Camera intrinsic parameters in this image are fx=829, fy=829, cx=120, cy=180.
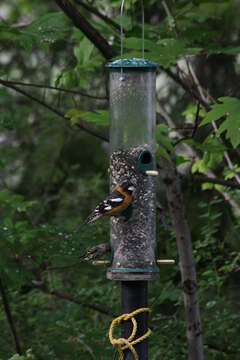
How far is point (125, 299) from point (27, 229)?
160 cm

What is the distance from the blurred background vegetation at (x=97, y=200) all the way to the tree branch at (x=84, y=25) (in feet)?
0.41

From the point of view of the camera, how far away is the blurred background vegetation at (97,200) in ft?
15.9

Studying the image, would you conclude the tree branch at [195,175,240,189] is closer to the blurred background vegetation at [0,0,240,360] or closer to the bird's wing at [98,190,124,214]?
the blurred background vegetation at [0,0,240,360]

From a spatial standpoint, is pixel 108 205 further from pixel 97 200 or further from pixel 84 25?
pixel 97 200

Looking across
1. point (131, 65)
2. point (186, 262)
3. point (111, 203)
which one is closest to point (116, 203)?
point (111, 203)

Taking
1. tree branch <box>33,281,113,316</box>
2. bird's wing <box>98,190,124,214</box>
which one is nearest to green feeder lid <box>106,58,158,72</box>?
bird's wing <box>98,190,124,214</box>

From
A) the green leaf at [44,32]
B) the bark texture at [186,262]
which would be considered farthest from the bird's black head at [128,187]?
the green leaf at [44,32]

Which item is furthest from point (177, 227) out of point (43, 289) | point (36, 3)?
point (36, 3)

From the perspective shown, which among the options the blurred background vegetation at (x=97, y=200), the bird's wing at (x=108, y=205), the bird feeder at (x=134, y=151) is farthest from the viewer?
the blurred background vegetation at (x=97, y=200)

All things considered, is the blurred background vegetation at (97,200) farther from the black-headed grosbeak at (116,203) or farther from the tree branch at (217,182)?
the black-headed grosbeak at (116,203)

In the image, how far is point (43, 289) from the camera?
6.22m

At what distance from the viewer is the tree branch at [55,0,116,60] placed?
437 centimetres

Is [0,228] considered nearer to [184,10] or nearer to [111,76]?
[111,76]

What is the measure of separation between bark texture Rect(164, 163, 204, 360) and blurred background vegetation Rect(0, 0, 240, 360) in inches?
7.2
